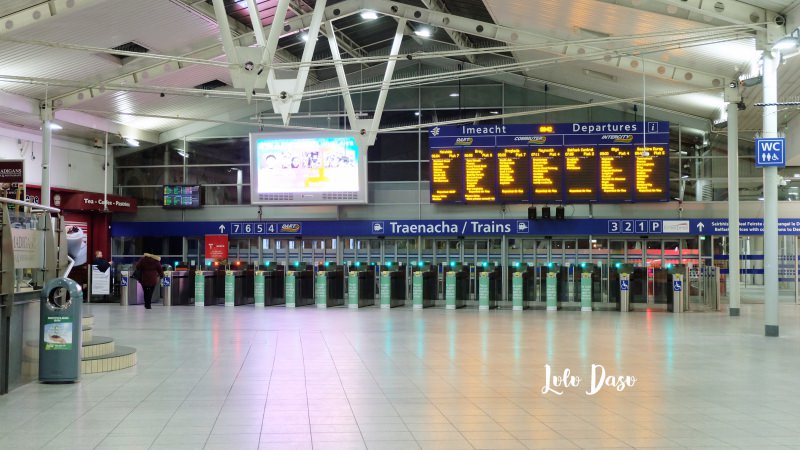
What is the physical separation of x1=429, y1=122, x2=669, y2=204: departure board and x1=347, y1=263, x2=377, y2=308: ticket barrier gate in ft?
9.72

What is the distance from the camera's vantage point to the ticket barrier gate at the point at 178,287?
22.0 m

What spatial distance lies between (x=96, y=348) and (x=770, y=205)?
457 inches

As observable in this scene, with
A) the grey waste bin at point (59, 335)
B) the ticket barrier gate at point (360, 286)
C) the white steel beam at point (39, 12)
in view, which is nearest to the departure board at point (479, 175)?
the ticket barrier gate at point (360, 286)

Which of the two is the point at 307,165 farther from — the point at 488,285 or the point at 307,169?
the point at 488,285

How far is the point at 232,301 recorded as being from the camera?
2186 cm

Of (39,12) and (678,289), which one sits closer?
(39,12)

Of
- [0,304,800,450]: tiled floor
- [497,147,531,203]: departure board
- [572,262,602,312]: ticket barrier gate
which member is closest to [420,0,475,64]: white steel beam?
[497,147,531,203]: departure board

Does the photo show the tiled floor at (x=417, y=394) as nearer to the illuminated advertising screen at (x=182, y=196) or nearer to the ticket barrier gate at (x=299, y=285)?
the ticket barrier gate at (x=299, y=285)

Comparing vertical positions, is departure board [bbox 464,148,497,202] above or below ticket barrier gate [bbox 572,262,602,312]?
above

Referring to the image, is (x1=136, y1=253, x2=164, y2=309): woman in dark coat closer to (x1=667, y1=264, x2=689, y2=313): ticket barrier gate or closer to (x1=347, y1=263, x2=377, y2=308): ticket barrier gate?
(x1=347, y1=263, x2=377, y2=308): ticket barrier gate

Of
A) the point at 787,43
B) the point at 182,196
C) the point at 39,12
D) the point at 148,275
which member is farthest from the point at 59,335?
the point at 182,196

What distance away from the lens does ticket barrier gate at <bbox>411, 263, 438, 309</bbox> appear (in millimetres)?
20844

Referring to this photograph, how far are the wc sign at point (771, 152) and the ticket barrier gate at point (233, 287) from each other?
14278mm

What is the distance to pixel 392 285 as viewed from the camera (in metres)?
21.2
